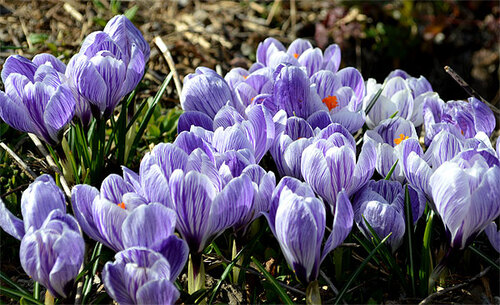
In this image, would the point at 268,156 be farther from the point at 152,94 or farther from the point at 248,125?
the point at 152,94

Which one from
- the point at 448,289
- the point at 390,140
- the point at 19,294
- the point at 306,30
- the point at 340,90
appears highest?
the point at 340,90

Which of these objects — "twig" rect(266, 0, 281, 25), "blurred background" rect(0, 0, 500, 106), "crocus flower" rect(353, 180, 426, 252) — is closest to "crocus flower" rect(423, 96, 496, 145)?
"crocus flower" rect(353, 180, 426, 252)

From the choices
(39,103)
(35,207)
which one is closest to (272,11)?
(39,103)

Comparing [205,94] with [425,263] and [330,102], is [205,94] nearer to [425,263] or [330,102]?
[330,102]

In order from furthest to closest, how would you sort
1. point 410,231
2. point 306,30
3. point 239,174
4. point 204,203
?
point 306,30
point 410,231
point 239,174
point 204,203

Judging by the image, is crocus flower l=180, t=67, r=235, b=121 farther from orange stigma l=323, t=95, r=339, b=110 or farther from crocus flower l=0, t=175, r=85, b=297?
crocus flower l=0, t=175, r=85, b=297

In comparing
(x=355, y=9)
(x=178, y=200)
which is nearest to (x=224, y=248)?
(x=178, y=200)

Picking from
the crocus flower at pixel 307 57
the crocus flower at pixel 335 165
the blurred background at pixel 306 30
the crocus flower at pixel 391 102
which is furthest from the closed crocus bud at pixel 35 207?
A: the blurred background at pixel 306 30
